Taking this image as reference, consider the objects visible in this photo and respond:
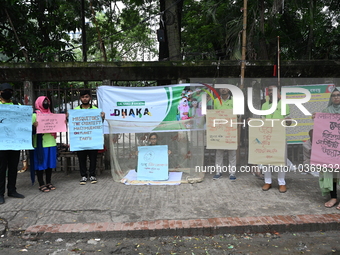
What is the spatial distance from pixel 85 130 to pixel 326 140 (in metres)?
4.69

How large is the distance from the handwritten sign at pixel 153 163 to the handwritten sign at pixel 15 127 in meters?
2.22

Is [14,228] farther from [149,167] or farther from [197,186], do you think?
[197,186]

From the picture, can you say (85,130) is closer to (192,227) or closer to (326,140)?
(192,227)

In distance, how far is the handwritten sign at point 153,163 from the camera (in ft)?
21.5

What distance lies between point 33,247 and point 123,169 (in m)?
2.98

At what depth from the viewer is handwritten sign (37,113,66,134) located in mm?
6012

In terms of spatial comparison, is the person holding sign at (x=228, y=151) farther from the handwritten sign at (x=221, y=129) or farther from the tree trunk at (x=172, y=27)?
the tree trunk at (x=172, y=27)

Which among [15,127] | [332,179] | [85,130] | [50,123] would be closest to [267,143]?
[332,179]

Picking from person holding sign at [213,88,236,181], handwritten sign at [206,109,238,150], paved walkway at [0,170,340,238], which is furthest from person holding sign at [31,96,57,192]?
person holding sign at [213,88,236,181]

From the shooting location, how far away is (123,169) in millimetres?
6859

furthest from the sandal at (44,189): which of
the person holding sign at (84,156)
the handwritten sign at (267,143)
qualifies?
the handwritten sign at (267,143)

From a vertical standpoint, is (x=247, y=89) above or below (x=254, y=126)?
above

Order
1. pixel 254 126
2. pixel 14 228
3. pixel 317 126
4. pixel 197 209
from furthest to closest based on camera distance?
pixel 254 126, pixel 317 126, pixel 197 209, pixel 14 228

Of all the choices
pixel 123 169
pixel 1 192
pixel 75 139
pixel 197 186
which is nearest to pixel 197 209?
pixel 197 186
